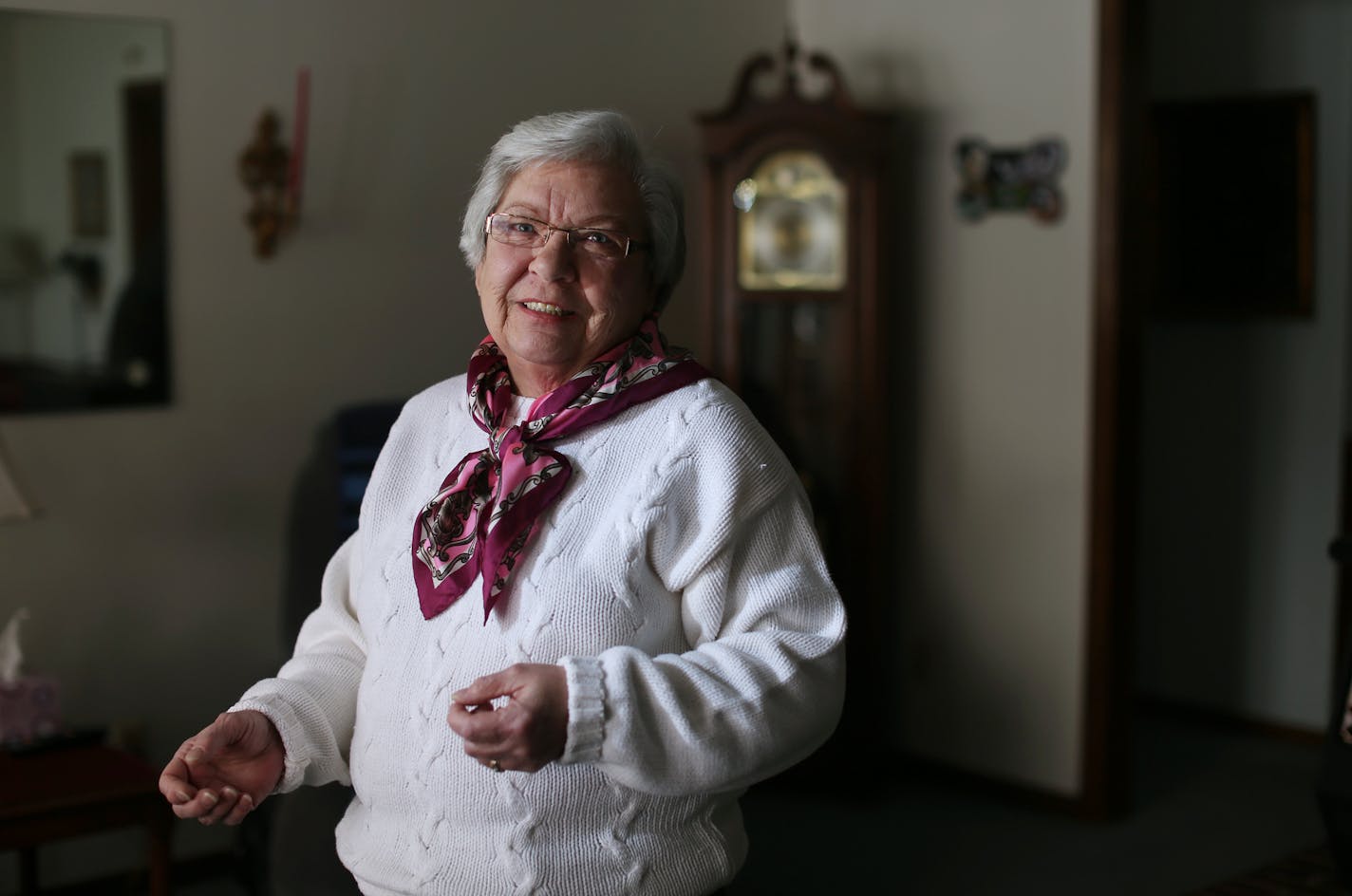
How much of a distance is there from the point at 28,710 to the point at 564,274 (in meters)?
1.76

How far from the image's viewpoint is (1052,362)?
140 inches

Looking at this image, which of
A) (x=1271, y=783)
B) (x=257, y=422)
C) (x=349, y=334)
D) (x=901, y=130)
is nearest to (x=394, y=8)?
(x=349, y=334)

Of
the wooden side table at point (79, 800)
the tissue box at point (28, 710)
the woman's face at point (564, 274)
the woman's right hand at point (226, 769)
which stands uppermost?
the woman's face at point (564, 274)

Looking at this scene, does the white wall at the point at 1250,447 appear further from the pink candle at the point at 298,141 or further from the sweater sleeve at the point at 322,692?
the sweater sleeve at the point at 322,692

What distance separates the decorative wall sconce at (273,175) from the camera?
3.14 m

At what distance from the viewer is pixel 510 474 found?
1.39m

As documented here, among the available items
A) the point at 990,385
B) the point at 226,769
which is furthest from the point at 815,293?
the point at 226,769

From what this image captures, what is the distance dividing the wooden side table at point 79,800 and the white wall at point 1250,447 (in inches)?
127

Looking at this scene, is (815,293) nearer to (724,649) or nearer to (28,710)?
(28,710)

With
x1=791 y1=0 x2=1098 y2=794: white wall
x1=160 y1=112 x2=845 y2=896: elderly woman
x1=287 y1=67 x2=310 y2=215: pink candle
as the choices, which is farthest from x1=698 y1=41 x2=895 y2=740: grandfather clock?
x1=160 y1=112 x2=845 y2=896: elderly woman

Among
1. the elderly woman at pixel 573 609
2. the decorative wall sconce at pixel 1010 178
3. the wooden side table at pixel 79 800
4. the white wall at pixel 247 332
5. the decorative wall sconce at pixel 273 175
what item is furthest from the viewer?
the decorative wall sconce at pixel 1010 178

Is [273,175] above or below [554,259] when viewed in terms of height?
above

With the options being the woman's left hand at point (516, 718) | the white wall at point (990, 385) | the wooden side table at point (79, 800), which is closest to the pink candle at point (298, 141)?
the wooden side table at point (79, 800)

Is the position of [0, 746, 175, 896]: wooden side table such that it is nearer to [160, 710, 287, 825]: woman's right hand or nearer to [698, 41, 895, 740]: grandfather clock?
[160, 710, 287, 825]: woman's right hand
